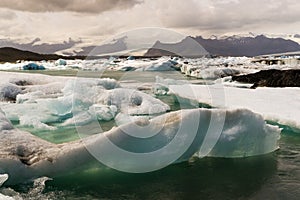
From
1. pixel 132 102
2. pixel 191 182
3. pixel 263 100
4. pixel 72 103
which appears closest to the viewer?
pixel 191 182

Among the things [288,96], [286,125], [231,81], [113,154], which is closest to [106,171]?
[113,154]

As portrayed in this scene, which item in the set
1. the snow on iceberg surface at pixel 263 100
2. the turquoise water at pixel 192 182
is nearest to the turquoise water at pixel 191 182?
the turquoise water at pixel 192 182

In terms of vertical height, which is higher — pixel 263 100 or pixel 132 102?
pixel 132 102

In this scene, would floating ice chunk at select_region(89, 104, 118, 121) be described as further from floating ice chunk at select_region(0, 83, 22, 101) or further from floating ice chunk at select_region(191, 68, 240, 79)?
floating ice chunk at select_region(191, 68, 240, 79)

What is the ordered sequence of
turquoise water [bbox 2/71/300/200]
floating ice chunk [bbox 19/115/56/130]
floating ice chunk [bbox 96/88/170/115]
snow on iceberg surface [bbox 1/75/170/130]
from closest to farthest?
turquoise water [bbox 2/71/300/200] → floating ice chunk [bbox 19/115/56/130] → snow on iceberg surface [bbox 1/75/170/130] → floating ice chunk [bbox 96/88/170/115]

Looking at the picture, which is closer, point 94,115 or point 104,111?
point 94,115

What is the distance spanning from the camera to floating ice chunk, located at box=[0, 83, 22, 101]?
14.5 metres

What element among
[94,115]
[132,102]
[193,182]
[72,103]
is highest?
[72,103]

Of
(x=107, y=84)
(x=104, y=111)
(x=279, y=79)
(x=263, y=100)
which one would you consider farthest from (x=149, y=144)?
(x=279, y=79)

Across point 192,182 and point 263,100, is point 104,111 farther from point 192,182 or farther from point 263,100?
point 263,100

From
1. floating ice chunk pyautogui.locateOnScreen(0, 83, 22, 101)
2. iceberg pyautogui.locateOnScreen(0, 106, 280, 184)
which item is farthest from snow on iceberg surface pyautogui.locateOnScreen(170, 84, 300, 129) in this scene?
floating ice chunk pyautogui.locateOnScreen(0, 83, 22, 101)

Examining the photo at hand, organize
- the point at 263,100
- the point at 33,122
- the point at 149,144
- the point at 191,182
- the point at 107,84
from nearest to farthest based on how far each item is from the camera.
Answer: the point at 191,182 < the point at 149,144 < the point at 33,122 < the point at 263,100 < the point at 107,84

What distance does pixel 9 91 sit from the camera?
580 inches

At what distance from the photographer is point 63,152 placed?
634cm
